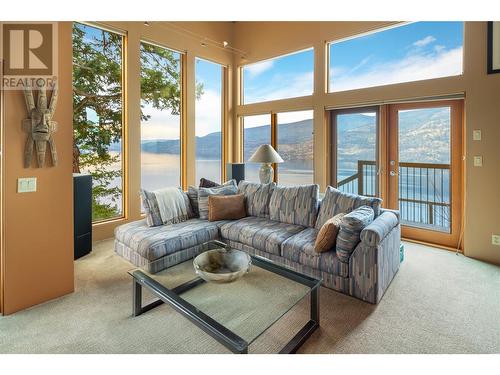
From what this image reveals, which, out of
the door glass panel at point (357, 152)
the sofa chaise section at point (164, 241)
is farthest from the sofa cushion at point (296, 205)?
the door glass panel at point (357, 152)

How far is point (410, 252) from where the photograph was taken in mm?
3629

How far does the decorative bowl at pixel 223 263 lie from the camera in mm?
2092

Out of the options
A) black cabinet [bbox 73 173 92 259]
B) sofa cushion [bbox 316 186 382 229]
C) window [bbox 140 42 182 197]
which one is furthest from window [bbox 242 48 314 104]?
black cabinet [bbox 73 173 92 259]

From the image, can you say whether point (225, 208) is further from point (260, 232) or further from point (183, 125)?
point (183, 125)

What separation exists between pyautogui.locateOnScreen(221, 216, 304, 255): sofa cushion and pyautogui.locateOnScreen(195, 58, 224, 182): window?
92.6 inches

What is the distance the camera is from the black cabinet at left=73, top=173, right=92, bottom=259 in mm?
3383

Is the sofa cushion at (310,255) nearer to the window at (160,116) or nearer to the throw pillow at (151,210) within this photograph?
the throw pillow at (151,210)

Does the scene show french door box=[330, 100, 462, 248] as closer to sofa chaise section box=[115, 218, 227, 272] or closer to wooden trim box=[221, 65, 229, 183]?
wooden trim box=[221, 65, 229, 183]

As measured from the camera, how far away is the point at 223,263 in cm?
230

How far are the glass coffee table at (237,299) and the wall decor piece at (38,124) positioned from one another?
126 cm

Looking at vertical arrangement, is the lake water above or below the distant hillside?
below

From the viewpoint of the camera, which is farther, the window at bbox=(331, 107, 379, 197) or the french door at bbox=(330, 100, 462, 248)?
the window at bbox=(331, 107, 379, 197)

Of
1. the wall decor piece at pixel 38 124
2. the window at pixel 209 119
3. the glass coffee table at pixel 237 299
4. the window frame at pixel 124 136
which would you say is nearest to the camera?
the glass coffee table at pixel 237 299
